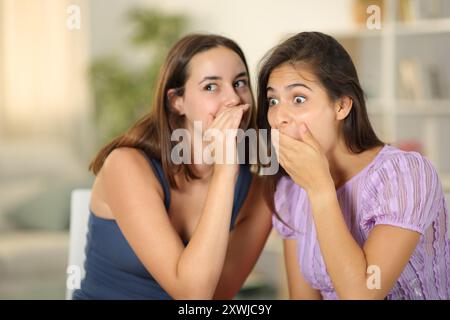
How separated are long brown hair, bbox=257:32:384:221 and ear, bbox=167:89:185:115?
0.26 metres

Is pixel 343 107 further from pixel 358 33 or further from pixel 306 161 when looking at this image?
pixel 358 33

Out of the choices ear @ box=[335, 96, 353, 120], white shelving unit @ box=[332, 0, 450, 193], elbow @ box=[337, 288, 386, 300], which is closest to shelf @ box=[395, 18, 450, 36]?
white shelving unit @ box=[332, 0, 450, 193]

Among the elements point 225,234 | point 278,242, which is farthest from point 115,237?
point 278,242

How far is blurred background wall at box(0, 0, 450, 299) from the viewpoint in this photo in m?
3.62

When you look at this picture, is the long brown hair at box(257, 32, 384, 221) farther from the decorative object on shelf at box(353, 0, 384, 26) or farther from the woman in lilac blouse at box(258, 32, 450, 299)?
the decorative object on shelf at box(353, 0, 384, 26)

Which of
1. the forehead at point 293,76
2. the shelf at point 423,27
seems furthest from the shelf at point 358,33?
the forehead at point 293,76

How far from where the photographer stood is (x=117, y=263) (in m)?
1.66

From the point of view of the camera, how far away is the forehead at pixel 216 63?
1.52m

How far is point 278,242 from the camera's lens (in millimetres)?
4152

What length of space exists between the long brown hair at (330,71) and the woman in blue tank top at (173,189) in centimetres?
12

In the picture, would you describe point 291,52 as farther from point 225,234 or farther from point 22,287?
point 22,287

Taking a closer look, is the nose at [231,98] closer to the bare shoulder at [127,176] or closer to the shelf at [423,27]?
the bare shoulder at [127,176]

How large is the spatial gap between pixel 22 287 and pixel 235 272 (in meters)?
1.99

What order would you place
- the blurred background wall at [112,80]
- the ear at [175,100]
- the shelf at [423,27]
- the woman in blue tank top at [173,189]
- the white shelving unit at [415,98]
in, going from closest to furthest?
the woman in blue tank top at [173,189]
the ear at [175,100]
the blurred background wall at [112,80]
the shelf at [423,27]
the white shelving unit at [415,98]
